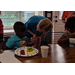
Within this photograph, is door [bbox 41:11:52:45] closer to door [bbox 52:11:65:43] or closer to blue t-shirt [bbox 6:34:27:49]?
door [bbox 52:11:65:43]

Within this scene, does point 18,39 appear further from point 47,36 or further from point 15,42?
point 47,36

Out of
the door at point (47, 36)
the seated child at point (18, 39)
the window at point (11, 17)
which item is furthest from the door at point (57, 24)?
the seated child at point (18, 39)

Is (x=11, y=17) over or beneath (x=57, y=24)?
over

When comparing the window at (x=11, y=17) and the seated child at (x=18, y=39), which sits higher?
the window at (x=11, y=17)

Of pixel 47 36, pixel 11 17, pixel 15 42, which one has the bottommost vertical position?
pixel 47 36

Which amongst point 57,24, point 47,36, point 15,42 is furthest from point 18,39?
point 57,24

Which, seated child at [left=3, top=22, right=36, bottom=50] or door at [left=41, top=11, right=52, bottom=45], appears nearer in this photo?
seated child at [left=3, top=22, right=36, bottom=50]

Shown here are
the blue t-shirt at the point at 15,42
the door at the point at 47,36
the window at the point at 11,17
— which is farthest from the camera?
the door at the point at 47,36

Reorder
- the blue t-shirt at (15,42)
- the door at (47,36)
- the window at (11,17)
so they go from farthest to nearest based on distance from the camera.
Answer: the door at (47,36) < the window at (11,17) < the blue t-shirt at (15,42)

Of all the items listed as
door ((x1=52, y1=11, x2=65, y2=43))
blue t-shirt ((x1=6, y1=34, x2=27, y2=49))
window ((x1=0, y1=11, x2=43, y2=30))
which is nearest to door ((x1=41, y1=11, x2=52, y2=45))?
door ((x1=52, y1=11, x2=65, y2=43))

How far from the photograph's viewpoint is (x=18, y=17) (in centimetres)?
364

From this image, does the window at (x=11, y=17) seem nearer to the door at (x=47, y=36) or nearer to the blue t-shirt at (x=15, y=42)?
the door at (x=47, y=36)

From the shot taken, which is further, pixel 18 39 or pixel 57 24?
pixel 57 24
